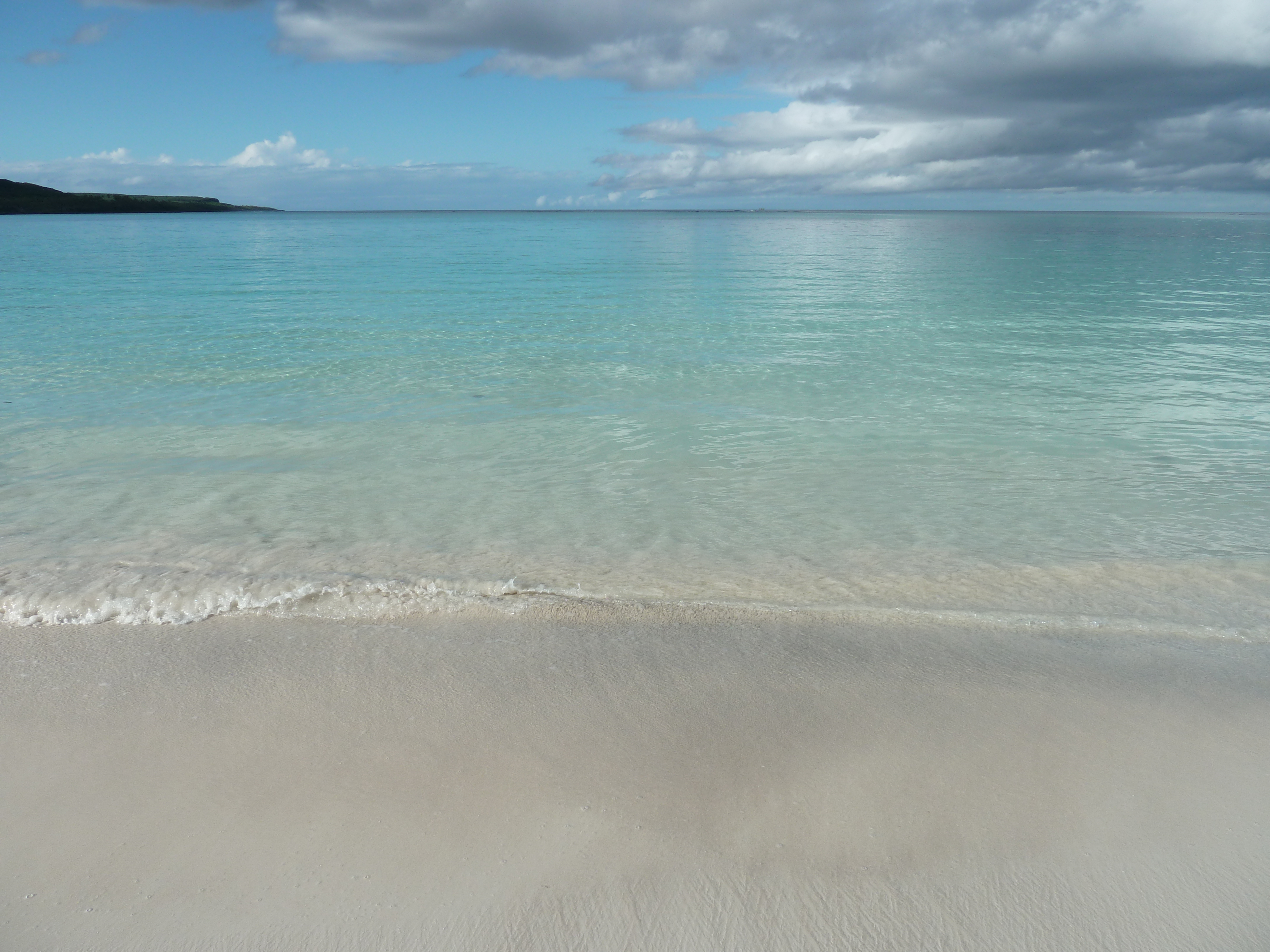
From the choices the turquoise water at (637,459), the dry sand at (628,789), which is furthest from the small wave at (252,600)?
the dry sand at (628,789)

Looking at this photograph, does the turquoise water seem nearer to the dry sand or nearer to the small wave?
the small wave

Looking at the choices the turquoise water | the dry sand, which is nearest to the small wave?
the turquoise water

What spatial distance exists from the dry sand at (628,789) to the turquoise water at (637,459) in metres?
0.61

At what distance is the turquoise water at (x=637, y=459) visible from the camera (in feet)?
17.1

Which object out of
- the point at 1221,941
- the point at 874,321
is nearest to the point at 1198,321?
the point at 874,321

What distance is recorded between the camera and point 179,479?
7.26 metres

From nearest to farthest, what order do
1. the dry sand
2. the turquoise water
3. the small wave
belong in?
the dry sand, the small wave, the turquoise water

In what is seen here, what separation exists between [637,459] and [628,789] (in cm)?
503

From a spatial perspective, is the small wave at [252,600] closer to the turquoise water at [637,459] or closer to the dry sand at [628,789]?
the turquoise water at [637,459]

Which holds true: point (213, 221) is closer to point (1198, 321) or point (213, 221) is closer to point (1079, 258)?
point (1079, 258)

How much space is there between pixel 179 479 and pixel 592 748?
5471mm

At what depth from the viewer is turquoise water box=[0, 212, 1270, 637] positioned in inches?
205

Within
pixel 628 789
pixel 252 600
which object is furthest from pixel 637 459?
pixel 628 789

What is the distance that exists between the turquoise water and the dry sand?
0.61m
